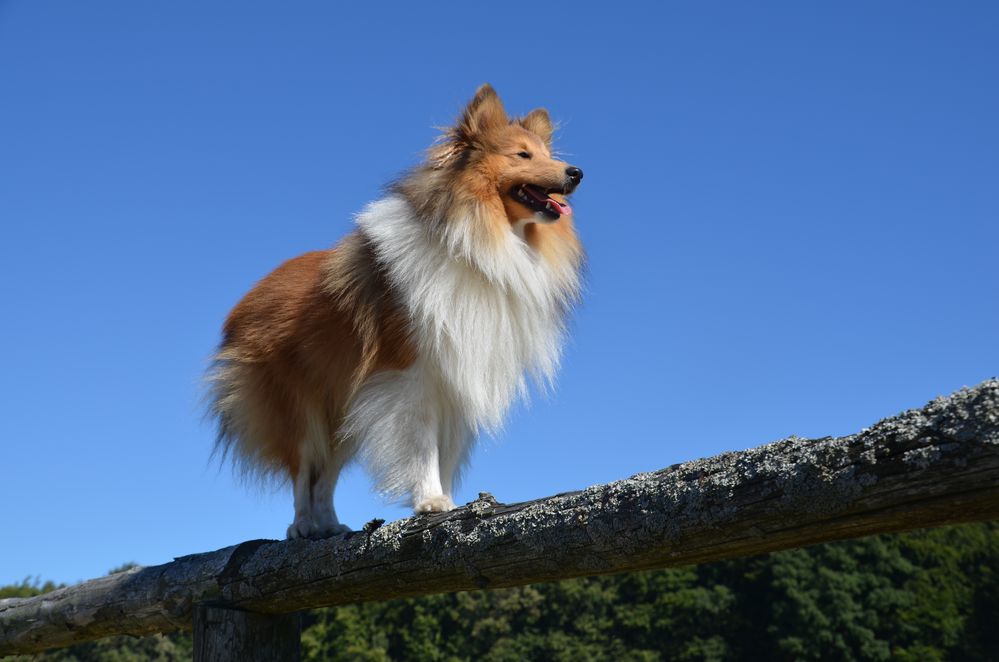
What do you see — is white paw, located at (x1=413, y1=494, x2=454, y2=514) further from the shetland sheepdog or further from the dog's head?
the dog's head

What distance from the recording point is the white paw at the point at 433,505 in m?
5.77

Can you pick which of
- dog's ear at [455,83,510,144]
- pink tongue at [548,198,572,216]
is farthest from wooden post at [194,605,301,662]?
dog's ear at [455,83,510,144]

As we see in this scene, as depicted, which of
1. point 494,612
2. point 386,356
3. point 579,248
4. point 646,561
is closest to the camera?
point 646,561

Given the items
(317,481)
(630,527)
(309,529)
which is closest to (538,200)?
(317,481)

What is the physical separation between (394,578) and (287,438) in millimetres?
2044

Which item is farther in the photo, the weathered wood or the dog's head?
the dog's head

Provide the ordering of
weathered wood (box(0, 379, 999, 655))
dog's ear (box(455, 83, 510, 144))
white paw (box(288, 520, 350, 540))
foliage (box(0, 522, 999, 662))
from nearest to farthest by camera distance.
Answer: weathered wood (box(0, 379, 999, 655)), white paw (box(288, 520, 350, 540)), dog's ear (box(455, 83, 510, 144)), foliage (box(0, 522, 999, 662))

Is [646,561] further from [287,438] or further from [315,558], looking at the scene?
[287,438]

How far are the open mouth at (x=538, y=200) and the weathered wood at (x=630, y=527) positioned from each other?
7.73 feet

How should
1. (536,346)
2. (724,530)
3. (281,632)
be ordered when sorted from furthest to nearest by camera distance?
(536,346), (281,632), (724,530)

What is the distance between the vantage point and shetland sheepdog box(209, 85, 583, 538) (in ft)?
20.1

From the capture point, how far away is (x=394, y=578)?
193 inches

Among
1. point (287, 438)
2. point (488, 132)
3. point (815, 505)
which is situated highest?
point (488, 132)

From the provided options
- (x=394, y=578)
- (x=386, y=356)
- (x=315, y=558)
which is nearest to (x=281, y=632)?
(x=315, y=558)
